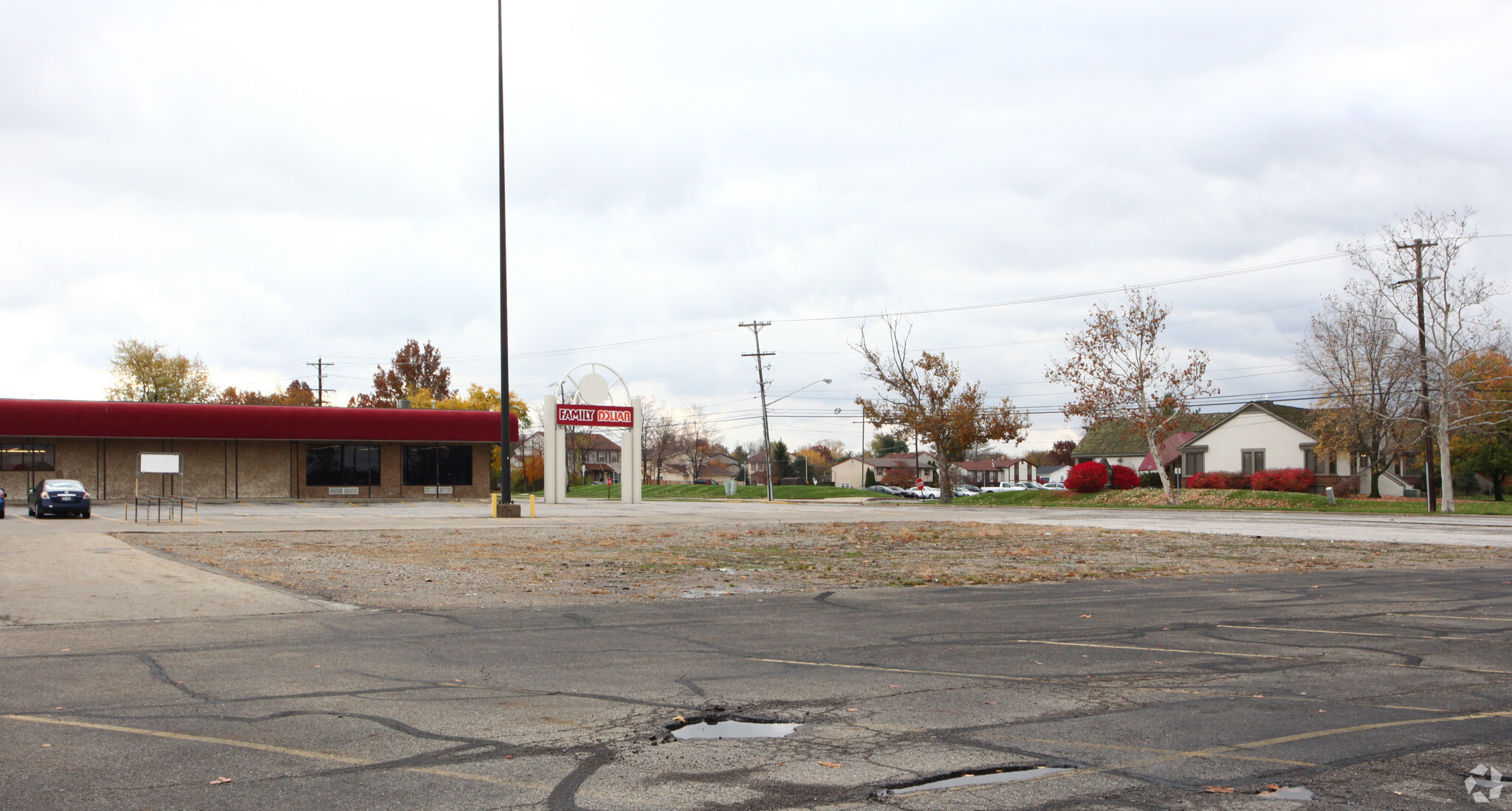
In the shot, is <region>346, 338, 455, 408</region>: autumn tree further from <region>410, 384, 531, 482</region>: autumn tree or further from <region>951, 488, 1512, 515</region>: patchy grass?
<region>951, 488, 1512, 515</region>: patchy grass

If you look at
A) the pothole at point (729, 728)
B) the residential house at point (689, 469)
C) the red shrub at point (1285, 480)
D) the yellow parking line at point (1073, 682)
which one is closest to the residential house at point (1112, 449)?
the red shrub at point (1285, 480)

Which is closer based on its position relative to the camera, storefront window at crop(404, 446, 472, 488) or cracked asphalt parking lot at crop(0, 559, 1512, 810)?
cracked asphalt parking lot at crop(0, 559, 1512, 810)

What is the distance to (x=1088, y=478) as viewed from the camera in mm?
54969

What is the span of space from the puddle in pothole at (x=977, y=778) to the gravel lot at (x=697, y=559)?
8.01m

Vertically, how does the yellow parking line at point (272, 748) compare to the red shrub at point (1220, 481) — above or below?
above

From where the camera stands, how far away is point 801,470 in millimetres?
137875

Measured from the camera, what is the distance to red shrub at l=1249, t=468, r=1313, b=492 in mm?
53438

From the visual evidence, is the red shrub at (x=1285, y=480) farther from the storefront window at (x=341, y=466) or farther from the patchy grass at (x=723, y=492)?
the storefront window at (x=341, y=466)

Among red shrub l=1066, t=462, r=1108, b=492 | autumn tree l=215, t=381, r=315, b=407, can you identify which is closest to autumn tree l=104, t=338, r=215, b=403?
autumn tree l=215, t=381, r=315, b=407

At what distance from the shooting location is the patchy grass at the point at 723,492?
248ft

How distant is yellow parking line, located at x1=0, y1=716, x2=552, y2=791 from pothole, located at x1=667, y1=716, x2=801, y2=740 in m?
1.29

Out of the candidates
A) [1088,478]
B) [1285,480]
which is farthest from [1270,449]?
[1088,478]

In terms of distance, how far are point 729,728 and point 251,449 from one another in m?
48.6

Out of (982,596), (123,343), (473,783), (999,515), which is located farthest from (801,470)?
(473,783)
